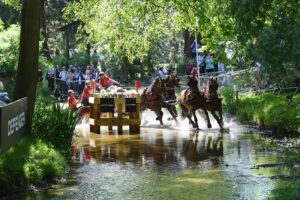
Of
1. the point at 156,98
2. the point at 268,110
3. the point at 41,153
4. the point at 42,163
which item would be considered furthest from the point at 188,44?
the point at 42,163

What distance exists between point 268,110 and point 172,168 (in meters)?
7.42

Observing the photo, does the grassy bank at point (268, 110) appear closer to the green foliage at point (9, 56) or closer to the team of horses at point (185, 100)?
the team of horses at point (185, 100)

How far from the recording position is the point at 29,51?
11867mm

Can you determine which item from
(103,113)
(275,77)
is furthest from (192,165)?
(103,113)

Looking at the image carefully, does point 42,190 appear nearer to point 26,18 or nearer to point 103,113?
point 26,18

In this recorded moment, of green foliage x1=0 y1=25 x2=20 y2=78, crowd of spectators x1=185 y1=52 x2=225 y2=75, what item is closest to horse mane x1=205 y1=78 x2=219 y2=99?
green foliage x1=0 y1=25 x2=20 y2=78

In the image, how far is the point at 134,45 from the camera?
22.2 metres

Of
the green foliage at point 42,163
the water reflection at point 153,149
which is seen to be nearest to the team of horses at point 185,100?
the water reflection at point 153,149

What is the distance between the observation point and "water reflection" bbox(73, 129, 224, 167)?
13062 millimetres

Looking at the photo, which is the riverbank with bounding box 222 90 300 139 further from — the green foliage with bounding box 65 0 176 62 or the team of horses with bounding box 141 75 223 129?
the green foliage with bounding box 65 0 176 62

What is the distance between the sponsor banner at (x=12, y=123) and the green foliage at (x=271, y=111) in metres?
7.79

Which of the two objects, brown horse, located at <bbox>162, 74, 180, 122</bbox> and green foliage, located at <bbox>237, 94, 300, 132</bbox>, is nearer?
green foliage, located at <bbox>237, 94, 300, 132</bbox>

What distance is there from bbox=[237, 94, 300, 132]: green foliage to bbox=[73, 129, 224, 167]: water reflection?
5.48ft

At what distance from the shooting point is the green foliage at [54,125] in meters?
12.4
